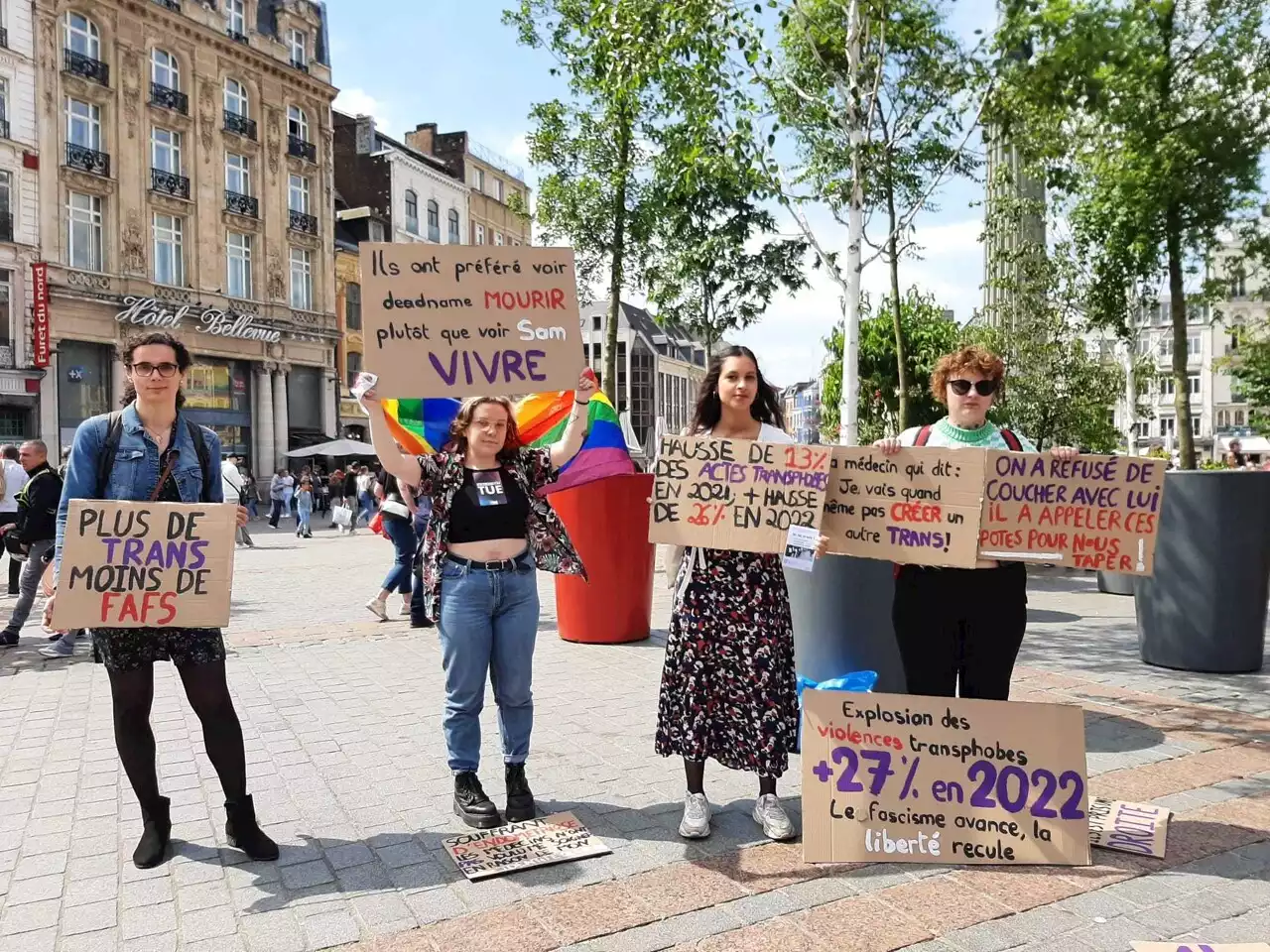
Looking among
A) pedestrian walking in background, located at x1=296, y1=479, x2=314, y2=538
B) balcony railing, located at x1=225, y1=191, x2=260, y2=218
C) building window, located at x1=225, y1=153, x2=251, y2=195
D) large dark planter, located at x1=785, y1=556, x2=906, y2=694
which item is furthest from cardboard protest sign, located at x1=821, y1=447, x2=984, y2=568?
building window, located at x1=225, y1=153, x2=251, y2=195

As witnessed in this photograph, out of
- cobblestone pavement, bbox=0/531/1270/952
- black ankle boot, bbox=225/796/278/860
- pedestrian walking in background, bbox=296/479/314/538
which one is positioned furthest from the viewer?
pedestrian walking in background, bbox=296/479/314/538

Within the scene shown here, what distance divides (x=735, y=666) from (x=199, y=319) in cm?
3304

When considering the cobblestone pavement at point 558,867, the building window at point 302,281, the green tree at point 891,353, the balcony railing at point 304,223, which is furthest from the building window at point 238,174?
the cobblestone pavement at point 558,867

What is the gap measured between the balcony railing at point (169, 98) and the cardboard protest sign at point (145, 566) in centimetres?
3335

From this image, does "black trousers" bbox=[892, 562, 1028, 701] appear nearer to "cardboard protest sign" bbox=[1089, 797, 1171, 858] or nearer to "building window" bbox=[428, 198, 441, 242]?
"cardboard protest sign" bbox=[1089, 797, 1171, 858]

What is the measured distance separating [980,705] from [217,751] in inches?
114

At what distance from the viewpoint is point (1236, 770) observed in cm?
471

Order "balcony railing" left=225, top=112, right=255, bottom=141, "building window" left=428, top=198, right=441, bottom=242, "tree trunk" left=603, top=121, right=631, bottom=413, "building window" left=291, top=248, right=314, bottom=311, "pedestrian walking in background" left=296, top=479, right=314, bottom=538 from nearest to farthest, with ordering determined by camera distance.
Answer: "tree trunk" left=603, top=121, right=631, bottom=413, "pedestrian walking in background" left=296, top=479, right=314, bottom=538, "balcony railing" left=225, top=112, right=255, bottom=141, "building window" left=291, top=248, right=314, bottom=311, "building window" left=428, top=198, right=441, bottom=242

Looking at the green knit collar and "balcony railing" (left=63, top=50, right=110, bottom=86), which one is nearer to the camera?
the green knit collar

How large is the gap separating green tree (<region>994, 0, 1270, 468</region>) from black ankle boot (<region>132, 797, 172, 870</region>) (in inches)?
350

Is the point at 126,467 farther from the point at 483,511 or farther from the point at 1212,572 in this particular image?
the point at 1212,572

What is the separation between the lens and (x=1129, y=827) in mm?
3887

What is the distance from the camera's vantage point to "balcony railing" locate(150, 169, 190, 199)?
104 feet

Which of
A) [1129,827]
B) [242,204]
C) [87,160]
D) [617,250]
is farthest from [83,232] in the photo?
[1129,827]
